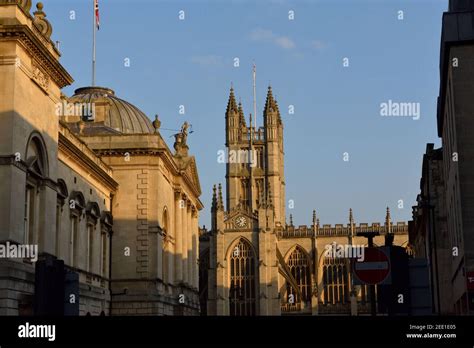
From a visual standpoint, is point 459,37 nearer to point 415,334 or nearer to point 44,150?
point 44,150

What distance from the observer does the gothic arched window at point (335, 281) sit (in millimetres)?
107000

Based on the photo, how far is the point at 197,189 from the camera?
64688 mm

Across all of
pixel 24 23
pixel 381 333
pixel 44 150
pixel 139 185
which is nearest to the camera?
pixel 381 333

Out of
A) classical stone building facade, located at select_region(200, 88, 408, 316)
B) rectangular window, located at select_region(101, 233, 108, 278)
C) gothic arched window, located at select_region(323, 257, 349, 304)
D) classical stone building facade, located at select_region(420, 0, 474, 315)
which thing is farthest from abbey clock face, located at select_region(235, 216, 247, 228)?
classical stone building facade, located at select_region(420, 0, 474, 315)

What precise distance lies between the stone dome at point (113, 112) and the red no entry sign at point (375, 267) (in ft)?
140

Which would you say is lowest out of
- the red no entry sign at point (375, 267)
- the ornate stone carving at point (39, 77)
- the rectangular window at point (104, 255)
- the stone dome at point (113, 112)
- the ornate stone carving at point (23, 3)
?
the red no entry sign at point (375, 267)

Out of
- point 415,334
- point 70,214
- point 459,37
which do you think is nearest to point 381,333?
point 415,334

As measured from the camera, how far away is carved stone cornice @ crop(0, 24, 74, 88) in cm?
2803

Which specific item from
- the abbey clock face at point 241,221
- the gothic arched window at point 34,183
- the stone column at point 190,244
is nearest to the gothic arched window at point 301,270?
the abbey clock face at point 241,221

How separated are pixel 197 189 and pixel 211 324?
176 ft

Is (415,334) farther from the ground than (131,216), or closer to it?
closer to it

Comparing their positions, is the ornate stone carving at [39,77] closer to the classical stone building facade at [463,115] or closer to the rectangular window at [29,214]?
the rectangular window at [29,214]

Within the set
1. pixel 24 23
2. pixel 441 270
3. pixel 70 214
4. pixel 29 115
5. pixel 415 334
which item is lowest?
pixel 415 334

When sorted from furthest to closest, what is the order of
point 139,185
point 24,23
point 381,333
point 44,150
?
point 139,185 < point 44,150 < point 24,23 < point 381,333
